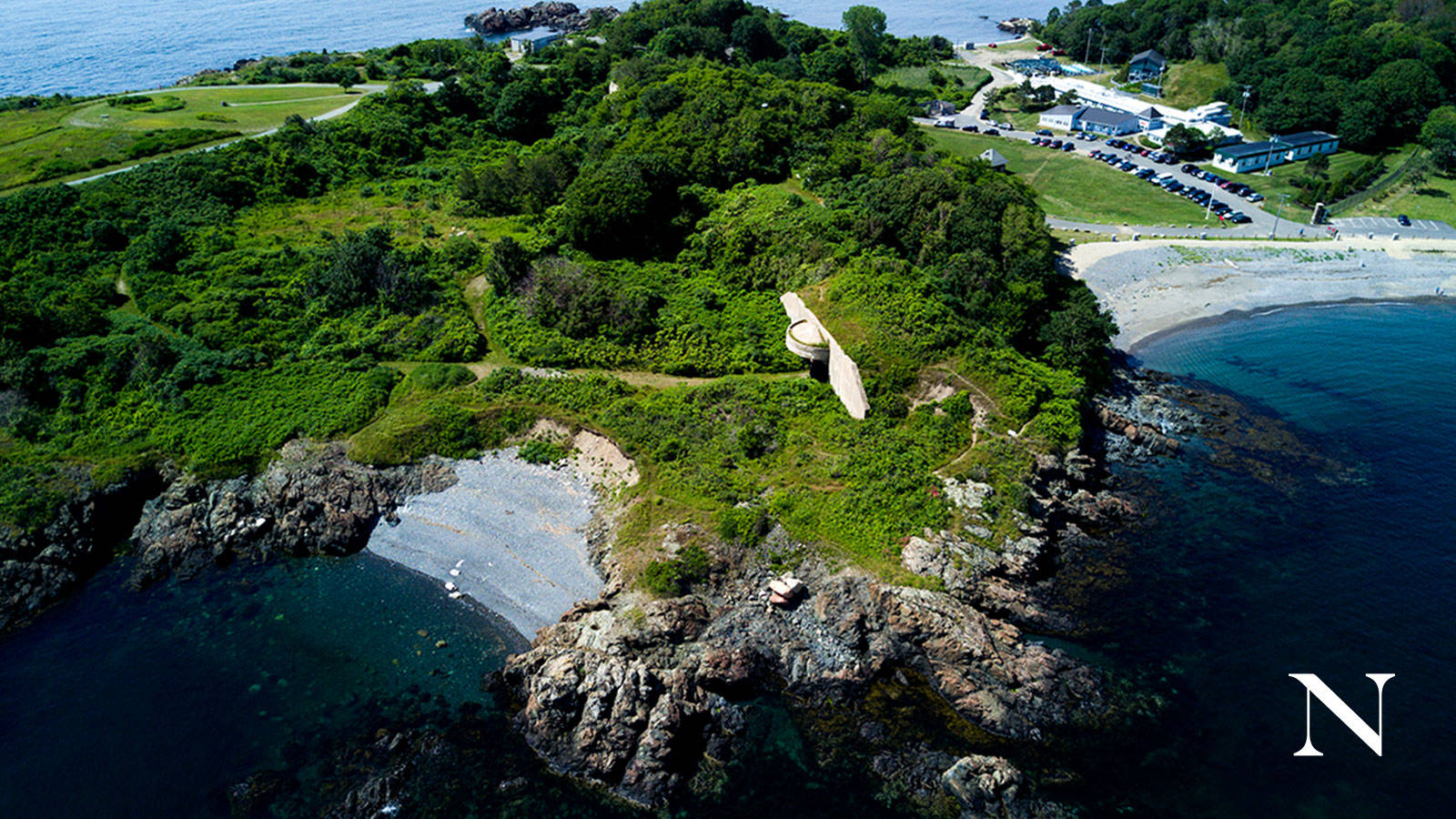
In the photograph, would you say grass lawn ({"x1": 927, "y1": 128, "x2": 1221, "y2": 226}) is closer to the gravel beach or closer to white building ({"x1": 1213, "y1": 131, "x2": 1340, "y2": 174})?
white building ({"x1": 1213, "y1": 131, "x2": 1340, "y2": 174})

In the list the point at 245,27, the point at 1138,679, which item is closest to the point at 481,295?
the point at 1138,679

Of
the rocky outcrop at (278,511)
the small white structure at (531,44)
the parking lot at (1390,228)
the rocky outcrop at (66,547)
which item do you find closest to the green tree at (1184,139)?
the parking lot at (1390,228)

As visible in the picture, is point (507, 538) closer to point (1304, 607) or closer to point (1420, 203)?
point (1304, 607)

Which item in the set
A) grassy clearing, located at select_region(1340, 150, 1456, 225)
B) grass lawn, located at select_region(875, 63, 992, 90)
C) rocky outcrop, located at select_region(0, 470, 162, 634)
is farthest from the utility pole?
rocky outcrop, located at select_region(0, 470, 162, 634)

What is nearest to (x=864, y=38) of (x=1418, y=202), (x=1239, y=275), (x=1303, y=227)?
(x=1303, y=227)

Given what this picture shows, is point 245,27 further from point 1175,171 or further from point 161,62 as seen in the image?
point 1175,171
